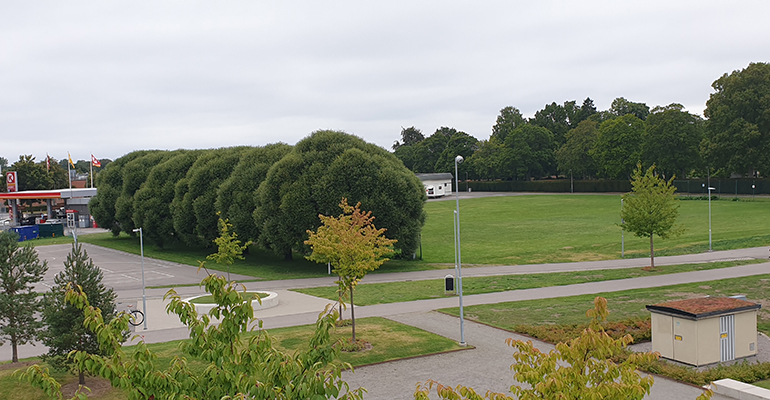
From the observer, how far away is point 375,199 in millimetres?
40688

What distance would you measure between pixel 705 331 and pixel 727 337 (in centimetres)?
89

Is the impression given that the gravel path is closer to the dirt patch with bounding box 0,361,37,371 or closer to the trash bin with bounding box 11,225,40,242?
the dirt patch with bounding box 0,361,37,371

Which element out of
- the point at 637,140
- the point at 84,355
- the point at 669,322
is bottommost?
the point at 669,322

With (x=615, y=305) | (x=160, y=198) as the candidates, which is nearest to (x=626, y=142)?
(x=160, y=198)

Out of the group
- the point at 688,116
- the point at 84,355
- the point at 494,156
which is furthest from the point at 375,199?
the point at 494,156

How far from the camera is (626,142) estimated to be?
103m

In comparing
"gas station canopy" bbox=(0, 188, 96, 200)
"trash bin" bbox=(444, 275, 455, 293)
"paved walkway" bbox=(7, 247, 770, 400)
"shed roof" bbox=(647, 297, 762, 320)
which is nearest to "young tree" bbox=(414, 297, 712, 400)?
"paved walkway" bbox=(7, 247, 770, 400)

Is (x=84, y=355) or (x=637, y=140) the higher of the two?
(x=637, y=140)

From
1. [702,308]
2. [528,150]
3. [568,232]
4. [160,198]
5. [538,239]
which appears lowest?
[538,239]

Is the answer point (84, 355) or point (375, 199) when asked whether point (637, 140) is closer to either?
point (375, 199)

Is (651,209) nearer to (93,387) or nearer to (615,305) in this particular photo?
(615,305)

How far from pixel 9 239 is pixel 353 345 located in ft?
36.2

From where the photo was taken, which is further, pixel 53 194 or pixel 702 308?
Result: pixel 53 194

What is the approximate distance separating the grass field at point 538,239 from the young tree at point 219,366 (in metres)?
33.6
